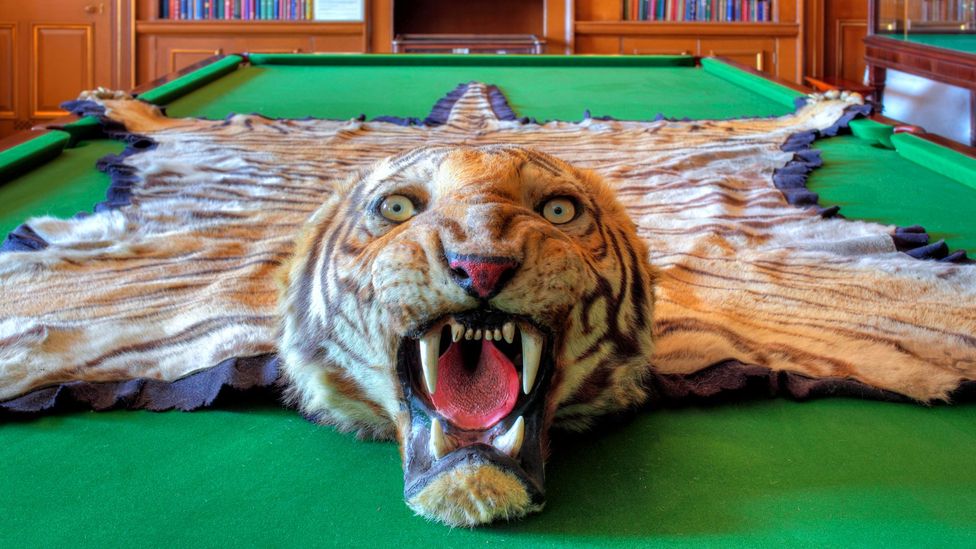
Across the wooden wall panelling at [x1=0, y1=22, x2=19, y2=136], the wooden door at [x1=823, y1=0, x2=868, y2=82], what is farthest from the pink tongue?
the wooden wall panelling at [x1=0, y1=22, x2=19, y2=136]

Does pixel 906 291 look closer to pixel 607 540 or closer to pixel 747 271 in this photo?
pixel 747 271

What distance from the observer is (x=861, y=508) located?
0.97m

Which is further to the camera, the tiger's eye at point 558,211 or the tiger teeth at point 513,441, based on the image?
the tiger's eye at point 558,211

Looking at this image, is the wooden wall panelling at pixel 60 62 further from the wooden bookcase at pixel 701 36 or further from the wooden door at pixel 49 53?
the wooden bookcase at pixel 701 36

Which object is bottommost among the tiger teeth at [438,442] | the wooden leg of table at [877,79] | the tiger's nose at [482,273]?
the tiger teeth at [438,442]

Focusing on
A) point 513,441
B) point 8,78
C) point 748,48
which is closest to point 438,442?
point 513,441

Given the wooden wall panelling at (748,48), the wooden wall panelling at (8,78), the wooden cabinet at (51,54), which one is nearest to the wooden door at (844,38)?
the wooden wall panelling at (748,48)

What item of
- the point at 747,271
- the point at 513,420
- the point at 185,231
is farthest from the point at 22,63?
the point at 513,420

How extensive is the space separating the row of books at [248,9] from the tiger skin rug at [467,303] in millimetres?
4874

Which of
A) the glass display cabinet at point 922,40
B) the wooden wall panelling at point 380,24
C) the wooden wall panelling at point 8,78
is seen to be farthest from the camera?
the wooden wall panelling at point 8,78

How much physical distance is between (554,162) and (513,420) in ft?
1.28

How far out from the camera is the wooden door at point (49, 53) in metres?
7.08

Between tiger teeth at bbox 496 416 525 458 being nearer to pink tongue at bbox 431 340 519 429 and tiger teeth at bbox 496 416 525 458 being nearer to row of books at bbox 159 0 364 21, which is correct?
pink tongue at bbox 431 340 519 429

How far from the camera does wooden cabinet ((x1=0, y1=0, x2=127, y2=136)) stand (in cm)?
708
